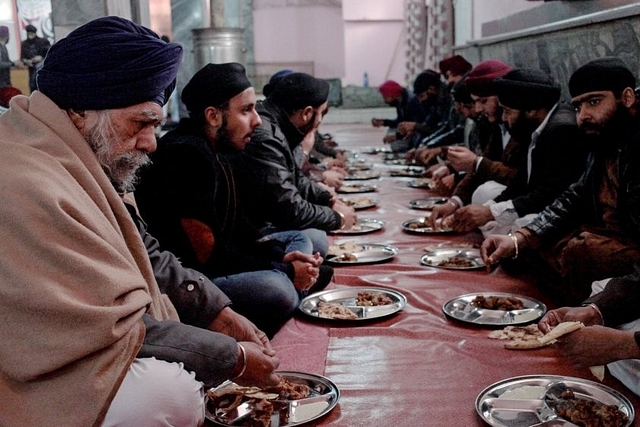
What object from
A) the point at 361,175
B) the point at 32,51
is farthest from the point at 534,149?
the point at 361,175

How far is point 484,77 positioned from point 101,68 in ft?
11.0

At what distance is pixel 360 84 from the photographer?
53.0 feet

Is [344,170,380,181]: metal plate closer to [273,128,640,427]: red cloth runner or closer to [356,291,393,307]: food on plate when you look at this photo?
[273,128,640,427]: red cloth runner

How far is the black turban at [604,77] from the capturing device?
2.77 metres

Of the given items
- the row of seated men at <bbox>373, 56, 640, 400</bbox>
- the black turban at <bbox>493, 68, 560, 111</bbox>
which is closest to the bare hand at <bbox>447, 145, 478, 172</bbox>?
the row of seated men at <bbox>373, 56, 640, 400</bbox>

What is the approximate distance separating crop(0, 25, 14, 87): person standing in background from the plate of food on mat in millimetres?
Answer: 2271

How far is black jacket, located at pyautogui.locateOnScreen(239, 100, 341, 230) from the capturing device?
3.72 m

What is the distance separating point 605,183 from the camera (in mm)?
2934

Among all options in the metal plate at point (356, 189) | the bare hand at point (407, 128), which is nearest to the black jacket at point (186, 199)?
the metal plate at point (356, 189)

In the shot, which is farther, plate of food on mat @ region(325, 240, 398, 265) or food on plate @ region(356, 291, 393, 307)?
plate of food on mat @ region(325, 240, 398, 265)

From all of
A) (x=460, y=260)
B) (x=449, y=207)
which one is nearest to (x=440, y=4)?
(x=449, y=207)

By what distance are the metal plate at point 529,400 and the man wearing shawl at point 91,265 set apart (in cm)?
69

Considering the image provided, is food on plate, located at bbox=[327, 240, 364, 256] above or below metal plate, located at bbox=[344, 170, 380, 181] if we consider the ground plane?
above

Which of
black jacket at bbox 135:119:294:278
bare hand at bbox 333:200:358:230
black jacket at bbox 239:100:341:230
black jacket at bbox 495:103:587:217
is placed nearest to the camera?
black jacket at bbox 135:119:294:278
